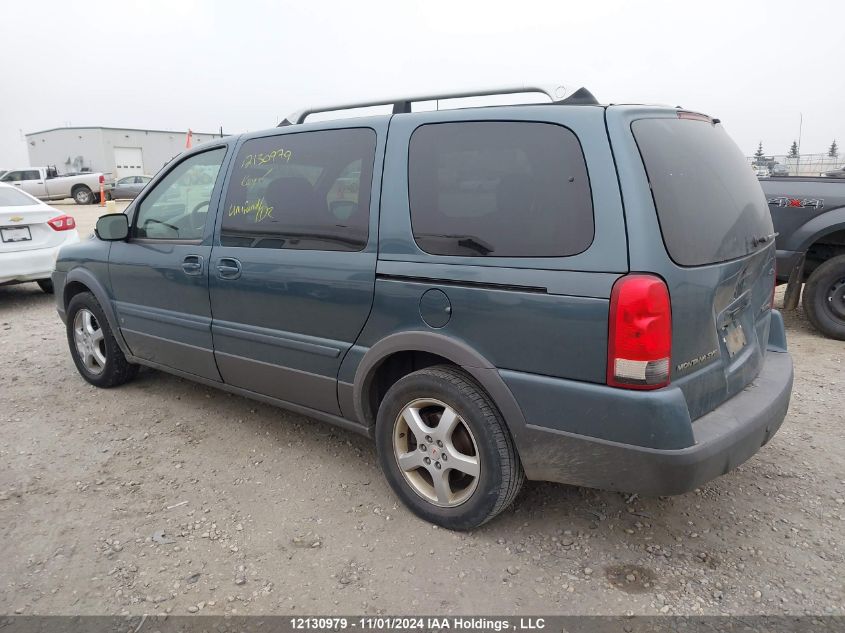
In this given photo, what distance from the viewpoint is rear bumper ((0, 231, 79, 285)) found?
704cm

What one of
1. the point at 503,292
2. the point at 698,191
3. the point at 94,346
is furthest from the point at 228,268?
the point at 698,191

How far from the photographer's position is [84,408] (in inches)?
169

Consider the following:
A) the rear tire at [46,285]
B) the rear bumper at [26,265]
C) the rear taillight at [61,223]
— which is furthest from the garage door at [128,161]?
the rear bumper at [26,265]

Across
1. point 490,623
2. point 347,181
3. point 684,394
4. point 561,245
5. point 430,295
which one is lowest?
point 490,623

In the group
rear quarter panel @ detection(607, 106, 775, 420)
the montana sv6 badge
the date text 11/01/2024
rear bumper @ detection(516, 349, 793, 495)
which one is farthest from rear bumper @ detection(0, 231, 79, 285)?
the montana sv6 badge

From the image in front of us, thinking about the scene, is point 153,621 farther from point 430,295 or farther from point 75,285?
point 75,285

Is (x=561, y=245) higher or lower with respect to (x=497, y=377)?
higher

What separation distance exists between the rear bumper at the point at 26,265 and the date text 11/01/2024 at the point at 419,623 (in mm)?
6294

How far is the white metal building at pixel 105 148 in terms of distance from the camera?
40656mm

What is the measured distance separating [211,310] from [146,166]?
45.2 m

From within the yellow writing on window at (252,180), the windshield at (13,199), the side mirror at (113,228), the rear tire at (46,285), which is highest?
the yellow writing on window at (252,180)

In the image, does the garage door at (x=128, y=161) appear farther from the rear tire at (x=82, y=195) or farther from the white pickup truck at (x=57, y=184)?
the rear tire at (x=82, y=195)

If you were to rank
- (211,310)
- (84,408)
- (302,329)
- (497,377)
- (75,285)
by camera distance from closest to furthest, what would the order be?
(497,377), (302,329), (211,310), (84,408), (75,285)

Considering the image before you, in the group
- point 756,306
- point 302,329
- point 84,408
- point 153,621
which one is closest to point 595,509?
point 756,306
